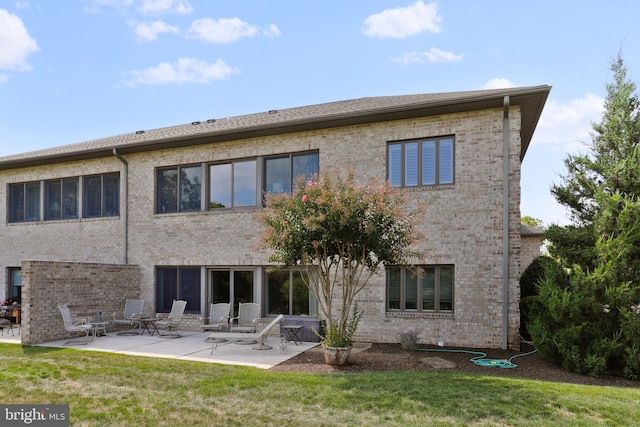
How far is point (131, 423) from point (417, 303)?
8003mm

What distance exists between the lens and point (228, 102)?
20.9 metres

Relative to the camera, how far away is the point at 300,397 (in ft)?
20.9

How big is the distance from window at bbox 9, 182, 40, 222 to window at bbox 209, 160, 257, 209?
28.2ft

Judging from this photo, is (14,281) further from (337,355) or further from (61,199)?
(337,355)

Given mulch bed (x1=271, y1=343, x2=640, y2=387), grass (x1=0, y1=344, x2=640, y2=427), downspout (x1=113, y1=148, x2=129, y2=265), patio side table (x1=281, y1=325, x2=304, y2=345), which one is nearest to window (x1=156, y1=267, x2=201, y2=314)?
downspout (x1=113, y1=148, x2=129, y2=265)

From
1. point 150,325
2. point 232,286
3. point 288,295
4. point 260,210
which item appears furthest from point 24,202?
point 288,295

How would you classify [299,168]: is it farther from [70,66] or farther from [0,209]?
[0,209]

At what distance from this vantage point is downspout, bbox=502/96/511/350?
35.0 ft

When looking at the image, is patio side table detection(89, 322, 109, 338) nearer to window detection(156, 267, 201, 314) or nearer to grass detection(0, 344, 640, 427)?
window detection(156, 267, 201, 314)

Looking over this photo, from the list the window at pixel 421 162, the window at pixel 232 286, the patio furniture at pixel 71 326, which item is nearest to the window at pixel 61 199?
the patio furniture at pixel 71 326

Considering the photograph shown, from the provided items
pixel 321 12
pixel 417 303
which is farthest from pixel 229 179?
pixel 417 303

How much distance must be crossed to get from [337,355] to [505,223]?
5.50 m

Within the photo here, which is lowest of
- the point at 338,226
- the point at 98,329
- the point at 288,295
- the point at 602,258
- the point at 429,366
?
the point at 98,329

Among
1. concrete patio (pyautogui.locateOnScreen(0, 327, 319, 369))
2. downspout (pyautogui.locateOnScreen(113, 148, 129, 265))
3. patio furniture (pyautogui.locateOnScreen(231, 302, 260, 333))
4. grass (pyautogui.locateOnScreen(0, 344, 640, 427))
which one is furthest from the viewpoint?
downspout (pyautogui.locateOnScreen(113, 148, 129, 265))
